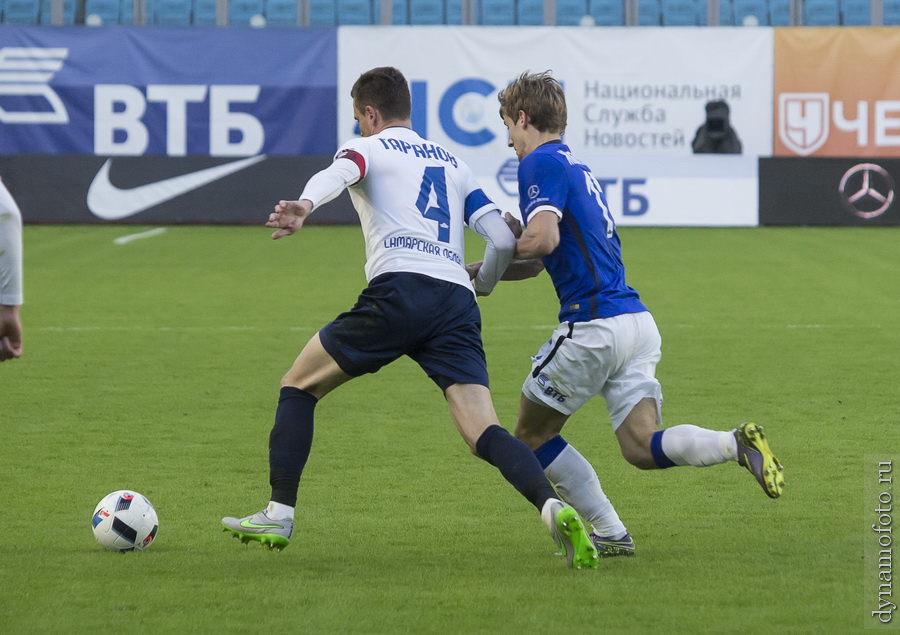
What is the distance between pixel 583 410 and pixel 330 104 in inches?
646

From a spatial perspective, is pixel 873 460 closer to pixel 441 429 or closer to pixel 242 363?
pixel 441 429

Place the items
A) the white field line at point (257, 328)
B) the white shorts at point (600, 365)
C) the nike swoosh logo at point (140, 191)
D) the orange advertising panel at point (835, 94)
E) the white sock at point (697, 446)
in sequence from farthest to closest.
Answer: the orange advertising panel at point (835, 94), the nike swoosh logo at point (140, 191), the white field line at point (257, 328), the white shorts at point (600, 365), the white sock at point (697, 446)

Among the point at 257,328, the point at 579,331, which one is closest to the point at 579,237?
the point at 579,331

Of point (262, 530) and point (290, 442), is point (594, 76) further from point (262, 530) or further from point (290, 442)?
point (262, 530)

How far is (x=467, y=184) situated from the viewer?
4848 mm

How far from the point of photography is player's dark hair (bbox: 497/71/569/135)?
4668 millimetres

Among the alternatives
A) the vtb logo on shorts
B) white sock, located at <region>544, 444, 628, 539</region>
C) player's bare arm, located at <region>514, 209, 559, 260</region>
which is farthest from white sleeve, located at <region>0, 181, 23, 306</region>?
white sock, located at <region>544, 444, 628, 539</region>

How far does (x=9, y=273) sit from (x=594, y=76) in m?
19.5

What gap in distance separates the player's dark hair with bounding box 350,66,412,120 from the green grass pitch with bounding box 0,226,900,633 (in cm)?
161

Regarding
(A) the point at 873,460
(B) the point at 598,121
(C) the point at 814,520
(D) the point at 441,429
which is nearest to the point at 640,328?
(C) the point at 814,520

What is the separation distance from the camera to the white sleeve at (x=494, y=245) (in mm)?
4730

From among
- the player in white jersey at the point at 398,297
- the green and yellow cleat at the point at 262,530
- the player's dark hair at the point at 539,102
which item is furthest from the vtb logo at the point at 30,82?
the green and yellow cleat at the point at 262,530

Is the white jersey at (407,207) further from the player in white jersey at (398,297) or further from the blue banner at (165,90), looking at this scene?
the blue banner at (165,90)

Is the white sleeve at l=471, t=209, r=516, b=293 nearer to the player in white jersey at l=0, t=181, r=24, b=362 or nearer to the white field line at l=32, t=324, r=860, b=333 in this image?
the player in white jersey at l=0, t=181, r=24, b=362
